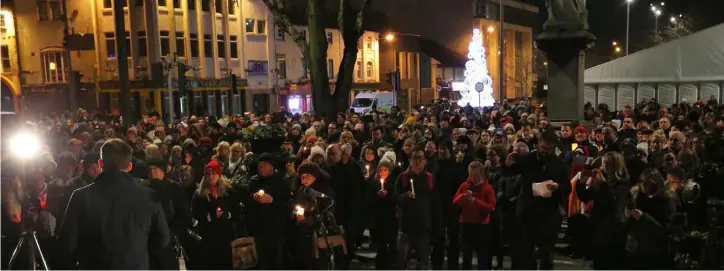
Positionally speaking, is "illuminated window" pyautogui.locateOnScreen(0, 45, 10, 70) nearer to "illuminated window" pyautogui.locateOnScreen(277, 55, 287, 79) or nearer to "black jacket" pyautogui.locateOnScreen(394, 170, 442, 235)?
"illuminated window" pyautogui.locateOnScreen(277, 55, 287, 79)

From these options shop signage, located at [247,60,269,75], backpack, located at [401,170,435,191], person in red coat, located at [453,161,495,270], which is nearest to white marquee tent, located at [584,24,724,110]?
person in red coat, located at [453,161,495,270]

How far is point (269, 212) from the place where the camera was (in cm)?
707

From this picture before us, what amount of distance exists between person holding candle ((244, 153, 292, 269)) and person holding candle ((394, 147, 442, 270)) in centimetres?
151

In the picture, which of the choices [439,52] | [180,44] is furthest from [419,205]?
[439,52]

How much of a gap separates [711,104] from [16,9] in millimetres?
40436

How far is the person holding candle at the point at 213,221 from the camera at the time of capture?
715 cm

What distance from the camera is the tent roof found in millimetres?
23531

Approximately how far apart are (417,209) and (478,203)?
74 cm

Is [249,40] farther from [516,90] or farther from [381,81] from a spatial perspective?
[516,90]

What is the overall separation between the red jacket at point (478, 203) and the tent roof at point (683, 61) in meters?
19.6

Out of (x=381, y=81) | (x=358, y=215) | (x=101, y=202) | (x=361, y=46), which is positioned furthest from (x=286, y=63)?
(x=101, y=202)

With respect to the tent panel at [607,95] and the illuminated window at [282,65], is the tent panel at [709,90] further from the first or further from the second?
the illuminated window at [282,65]

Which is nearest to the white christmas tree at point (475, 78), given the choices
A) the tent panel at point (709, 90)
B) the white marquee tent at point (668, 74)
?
the white marquee tent at point (668, 74)

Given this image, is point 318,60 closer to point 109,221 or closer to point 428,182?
point 428,182
